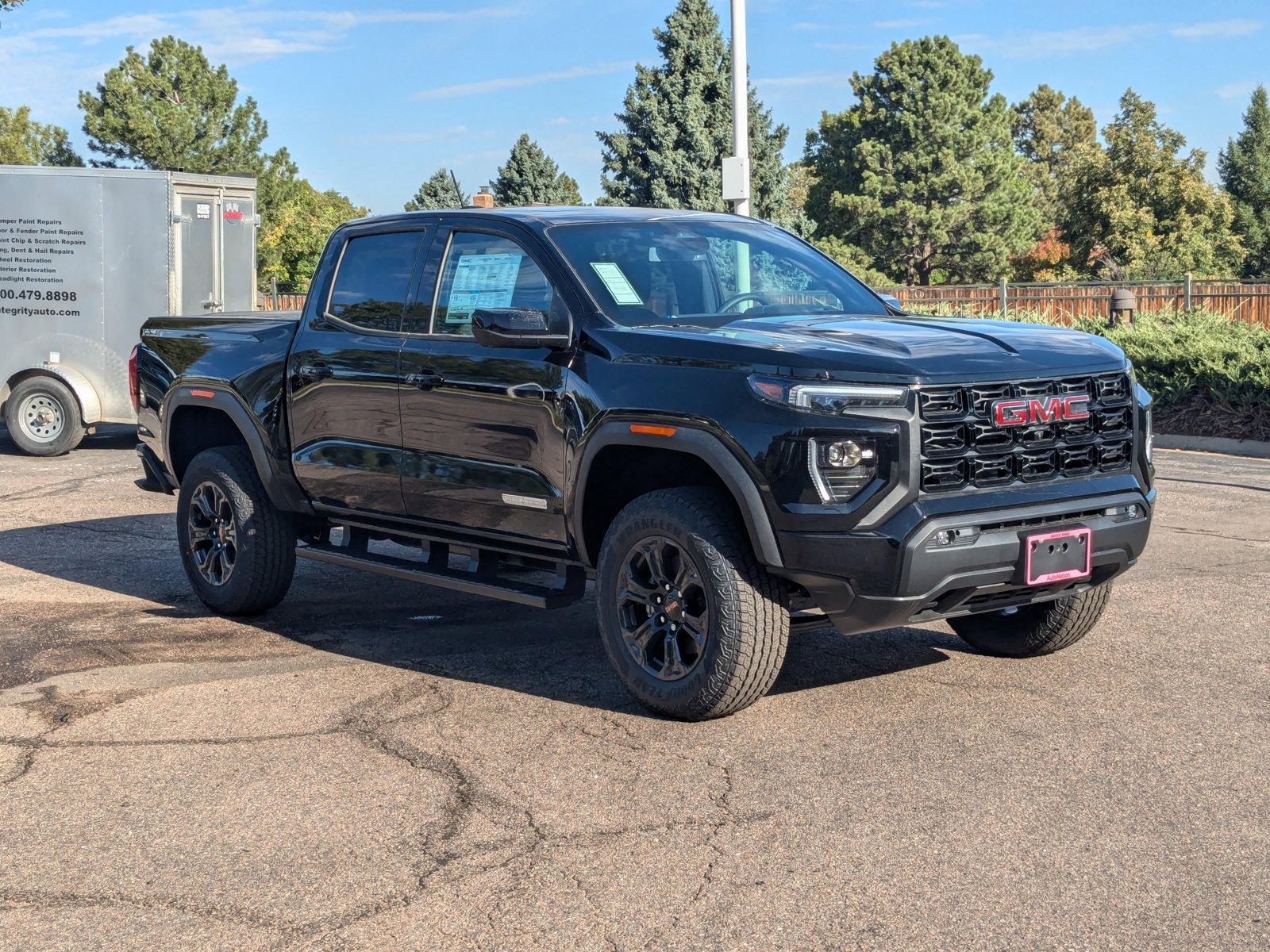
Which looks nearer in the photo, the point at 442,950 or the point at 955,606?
the point at 442,950

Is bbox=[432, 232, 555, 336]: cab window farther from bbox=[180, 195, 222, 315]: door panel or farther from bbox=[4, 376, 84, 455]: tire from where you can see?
bbox=[4, 376, 84, 455]: tire

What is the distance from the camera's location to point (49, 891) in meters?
4.07

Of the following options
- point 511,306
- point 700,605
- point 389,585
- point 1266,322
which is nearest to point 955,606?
point 700,605

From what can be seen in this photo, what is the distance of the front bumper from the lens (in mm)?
4980

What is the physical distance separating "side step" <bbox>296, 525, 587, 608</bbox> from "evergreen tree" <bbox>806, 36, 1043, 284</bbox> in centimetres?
→ 6051

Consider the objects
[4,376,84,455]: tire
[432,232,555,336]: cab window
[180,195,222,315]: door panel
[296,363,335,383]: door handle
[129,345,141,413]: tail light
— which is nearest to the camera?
[432,232,555,336]: cab window

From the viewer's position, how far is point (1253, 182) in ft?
225

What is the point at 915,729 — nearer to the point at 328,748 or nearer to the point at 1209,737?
the point at 1209,737

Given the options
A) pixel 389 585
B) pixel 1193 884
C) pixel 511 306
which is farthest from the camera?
pixel 389 585

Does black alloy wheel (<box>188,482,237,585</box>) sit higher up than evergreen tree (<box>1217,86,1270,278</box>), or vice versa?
evergreen tree (<box>1217,86,1270,278</box>)

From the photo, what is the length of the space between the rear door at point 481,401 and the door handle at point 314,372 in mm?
563

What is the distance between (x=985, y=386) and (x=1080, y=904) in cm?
195

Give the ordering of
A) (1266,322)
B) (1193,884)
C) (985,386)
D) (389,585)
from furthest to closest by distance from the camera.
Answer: (1266,322)
(389,585)
(985,386)
(1193,884)

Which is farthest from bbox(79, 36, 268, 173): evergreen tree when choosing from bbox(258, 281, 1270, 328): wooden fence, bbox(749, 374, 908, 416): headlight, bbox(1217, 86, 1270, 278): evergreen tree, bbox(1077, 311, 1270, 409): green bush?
bbox(749, 374, 908, 416): headlight
